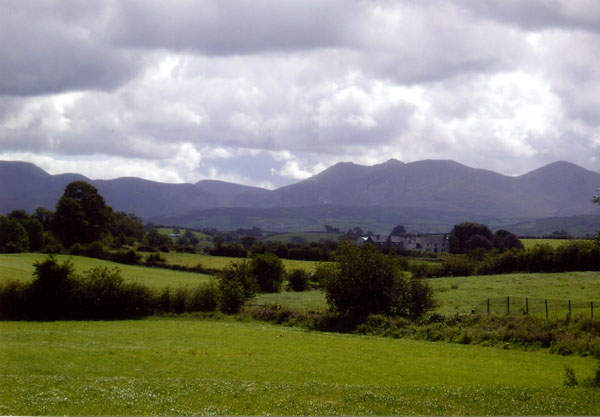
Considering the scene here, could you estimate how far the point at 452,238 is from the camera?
140125 mm

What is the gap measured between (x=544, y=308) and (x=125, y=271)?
56.3 meters

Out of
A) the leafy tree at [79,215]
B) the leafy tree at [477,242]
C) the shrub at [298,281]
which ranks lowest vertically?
the shrub at [298,281]

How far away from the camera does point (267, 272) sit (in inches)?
2869

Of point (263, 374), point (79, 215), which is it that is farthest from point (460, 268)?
point (263, 374)

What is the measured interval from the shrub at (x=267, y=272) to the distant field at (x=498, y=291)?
21.7 feet

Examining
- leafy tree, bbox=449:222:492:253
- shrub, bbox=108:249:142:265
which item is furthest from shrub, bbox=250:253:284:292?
leafy tree, bbox=449:222:492:253

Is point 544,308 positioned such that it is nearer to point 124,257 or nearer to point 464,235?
point 124,257

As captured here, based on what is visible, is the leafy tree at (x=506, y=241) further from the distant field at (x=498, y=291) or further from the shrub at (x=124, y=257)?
the shrub at (x=124, y=257)

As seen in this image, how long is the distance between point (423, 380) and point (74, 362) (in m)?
15.0

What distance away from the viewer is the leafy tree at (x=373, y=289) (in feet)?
147

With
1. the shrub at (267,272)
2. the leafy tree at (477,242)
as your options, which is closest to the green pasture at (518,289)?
the shrub at (267,272)

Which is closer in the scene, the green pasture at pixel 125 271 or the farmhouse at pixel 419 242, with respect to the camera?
the green pasture at pixel 125 271

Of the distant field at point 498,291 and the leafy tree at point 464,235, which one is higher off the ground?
→ the leafy tree at point 464,235

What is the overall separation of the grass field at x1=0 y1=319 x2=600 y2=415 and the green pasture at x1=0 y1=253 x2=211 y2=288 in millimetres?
24519
